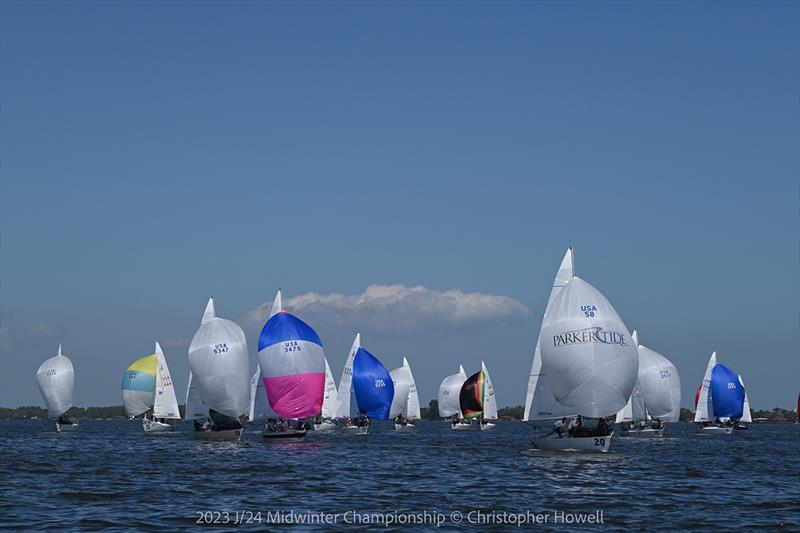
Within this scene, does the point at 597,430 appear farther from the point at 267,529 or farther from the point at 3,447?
the point at 3,447

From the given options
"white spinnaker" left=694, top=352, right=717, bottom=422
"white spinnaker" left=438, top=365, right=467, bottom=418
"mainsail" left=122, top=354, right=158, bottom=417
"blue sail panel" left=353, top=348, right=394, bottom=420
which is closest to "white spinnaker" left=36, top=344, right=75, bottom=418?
"mainsail" left=122, top=354, right=158, bottom=417

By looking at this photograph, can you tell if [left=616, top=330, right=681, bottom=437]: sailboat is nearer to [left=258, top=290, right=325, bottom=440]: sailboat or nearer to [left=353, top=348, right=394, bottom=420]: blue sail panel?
[left=353, top=348, right=394, bottom=420]: blue sail panel

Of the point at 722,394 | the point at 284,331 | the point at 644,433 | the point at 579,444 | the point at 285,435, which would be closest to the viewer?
the point at 579,444

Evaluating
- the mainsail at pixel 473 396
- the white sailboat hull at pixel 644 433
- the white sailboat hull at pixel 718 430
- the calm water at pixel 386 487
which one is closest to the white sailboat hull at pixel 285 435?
the calm water at pixel 386 487

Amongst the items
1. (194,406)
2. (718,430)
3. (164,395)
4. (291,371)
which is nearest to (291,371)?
(291,371)

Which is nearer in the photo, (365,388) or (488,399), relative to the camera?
(365,388)

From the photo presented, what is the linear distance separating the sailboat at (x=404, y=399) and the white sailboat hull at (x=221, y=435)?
41.3m

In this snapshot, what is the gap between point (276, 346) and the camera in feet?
219

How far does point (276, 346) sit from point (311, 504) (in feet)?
113

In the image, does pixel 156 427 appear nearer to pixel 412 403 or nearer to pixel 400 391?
pixel 400 391

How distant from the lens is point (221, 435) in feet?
228

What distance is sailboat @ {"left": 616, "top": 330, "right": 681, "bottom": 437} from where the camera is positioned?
93.6 m

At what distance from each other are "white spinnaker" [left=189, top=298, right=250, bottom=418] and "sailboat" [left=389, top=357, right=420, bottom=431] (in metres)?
44.6

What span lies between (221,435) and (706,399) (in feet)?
Result: 213
